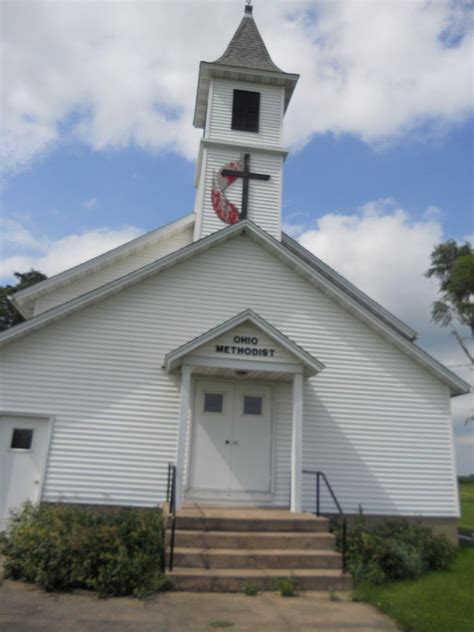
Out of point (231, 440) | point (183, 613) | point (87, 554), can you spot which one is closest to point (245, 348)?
point (231, 440)

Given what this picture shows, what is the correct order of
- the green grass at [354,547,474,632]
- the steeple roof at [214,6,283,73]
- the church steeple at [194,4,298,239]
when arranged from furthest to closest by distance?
the steeple roof at [214,6,283,73] < the church steeple at [194,4,298,239] < the green grass at [354,547,474,632]

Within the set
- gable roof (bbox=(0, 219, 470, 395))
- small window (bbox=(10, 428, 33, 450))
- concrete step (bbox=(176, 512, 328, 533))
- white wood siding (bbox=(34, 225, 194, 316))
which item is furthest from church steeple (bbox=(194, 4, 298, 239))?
concrete step (bbox=(176, 512, 328, 533))

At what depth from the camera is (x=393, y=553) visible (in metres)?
8.97

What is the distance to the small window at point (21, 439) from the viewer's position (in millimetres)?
10719

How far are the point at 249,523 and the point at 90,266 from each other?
8.24 m

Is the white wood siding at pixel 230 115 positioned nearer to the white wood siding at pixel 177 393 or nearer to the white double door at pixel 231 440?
the white wood siding at pixel 177 393

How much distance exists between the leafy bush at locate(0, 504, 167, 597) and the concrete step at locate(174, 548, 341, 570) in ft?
1.54

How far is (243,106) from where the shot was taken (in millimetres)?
17562

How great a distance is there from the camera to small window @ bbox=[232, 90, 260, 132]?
17234mm

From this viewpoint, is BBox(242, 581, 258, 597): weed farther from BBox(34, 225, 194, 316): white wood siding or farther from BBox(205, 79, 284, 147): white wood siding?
BBox(205, 79, 284, 147): white wood siding

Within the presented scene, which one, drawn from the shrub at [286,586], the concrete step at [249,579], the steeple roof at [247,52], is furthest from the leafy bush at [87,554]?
the steeple roof at [247,52]

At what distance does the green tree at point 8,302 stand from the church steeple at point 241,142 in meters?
22.2

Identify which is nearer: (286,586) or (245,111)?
(286,586)

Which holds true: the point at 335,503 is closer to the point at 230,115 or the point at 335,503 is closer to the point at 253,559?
the point at 253,559
